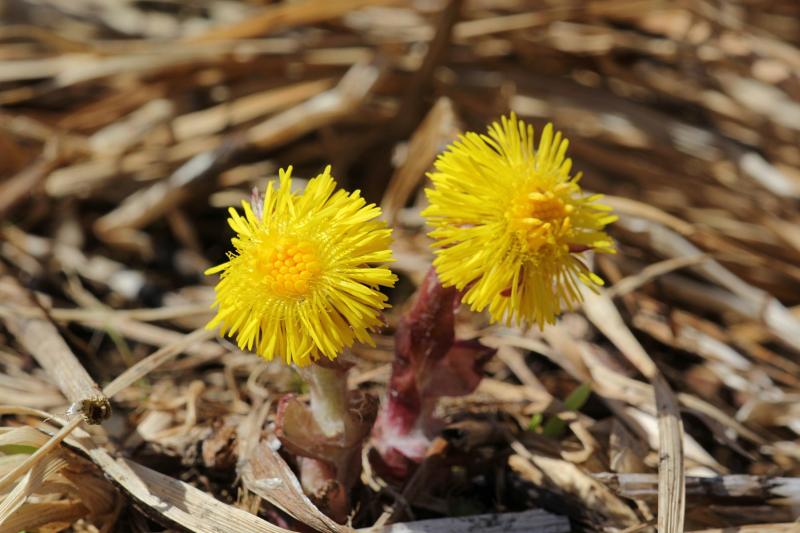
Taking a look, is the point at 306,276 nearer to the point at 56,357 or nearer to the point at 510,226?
the point at 510,226

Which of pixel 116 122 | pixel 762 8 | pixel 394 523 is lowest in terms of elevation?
pixel 394 523

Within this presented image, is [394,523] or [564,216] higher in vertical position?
[564,216]

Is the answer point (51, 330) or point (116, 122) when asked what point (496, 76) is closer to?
point (116, 122)

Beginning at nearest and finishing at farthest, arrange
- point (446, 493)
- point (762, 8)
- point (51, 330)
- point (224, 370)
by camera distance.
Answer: point (446, 493), point (51, 330), point (224, 370), point (762, 8)

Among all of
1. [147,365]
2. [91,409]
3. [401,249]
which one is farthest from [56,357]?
[401,249]

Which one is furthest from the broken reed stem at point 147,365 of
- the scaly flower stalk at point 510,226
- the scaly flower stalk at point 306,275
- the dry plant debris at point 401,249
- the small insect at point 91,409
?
the scaly flower stalk at point 510,226

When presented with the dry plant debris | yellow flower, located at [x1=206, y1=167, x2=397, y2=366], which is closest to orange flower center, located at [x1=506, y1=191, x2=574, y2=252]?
yellow flower, located at [x1=206, y1=167, x2=397, y2=366]

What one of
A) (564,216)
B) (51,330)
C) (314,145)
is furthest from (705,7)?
(51,330)
